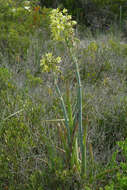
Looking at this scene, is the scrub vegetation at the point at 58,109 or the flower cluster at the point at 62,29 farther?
the scrub vegetation at the point at 58,109

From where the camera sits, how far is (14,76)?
3.72 m

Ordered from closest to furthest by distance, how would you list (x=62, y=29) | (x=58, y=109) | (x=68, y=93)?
(x=62, y=29) → (x=68, y=93) → (x=58, y=109)

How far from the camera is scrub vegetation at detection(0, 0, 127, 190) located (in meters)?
1.74

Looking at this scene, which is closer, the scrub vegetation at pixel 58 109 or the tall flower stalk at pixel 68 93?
the tall flower stalk at pixel 68 93

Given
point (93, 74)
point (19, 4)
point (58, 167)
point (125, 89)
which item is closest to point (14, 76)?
point (93, 74)

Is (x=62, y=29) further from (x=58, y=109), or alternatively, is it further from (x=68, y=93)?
(x=58, y=109)

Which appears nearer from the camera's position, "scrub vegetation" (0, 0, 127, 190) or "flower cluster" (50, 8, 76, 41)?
"flower cluster" (50, 8, 76, 41)

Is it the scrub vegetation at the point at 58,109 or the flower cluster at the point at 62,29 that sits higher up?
the flower cluster at the point at 62,29

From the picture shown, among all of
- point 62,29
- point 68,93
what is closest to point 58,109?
point 68,93

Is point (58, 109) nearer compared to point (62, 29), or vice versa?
point (62, 29)

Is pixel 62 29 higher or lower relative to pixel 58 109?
higher

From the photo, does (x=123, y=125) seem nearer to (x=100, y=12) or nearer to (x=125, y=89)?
(x=125, y=89)

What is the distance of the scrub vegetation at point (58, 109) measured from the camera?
1743 millimetres

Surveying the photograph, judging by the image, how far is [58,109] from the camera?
2.82 metres
